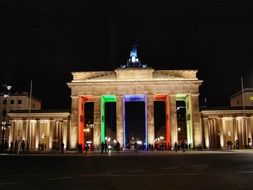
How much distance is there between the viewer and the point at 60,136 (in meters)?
67.7

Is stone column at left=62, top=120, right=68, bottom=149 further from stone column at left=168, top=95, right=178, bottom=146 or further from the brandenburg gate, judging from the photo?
stone column at left=168, top=95, right=178, bottom=146

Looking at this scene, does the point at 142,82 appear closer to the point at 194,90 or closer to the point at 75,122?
the point at 194,90

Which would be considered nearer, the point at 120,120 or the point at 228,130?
the point at 120,120

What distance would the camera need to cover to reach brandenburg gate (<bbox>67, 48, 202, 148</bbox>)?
58875 millimetres

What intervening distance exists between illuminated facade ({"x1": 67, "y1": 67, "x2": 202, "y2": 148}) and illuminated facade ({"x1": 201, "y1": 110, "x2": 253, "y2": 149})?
19.6 ft

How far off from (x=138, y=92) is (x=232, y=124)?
932 inches

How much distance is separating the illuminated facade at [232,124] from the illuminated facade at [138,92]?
19.6ft

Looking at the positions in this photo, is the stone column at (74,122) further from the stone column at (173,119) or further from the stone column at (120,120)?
the stone column at (173,119)

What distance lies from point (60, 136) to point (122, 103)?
1787cm

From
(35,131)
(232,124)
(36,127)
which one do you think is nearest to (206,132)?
(232,124)

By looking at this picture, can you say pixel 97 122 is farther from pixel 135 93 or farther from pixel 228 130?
pixel 228 130

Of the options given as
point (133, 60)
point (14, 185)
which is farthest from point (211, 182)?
point (133, 60)

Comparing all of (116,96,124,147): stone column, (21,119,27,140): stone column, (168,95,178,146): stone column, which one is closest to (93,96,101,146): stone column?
(116,96,124,147): stone column

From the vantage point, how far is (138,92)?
5944cm
